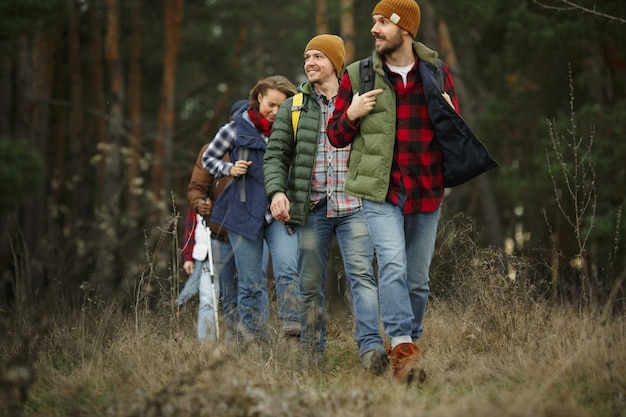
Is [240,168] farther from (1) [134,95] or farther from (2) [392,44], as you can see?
(1) [134,95]

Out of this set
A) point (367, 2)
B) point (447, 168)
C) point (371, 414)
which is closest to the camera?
point (371, 414)

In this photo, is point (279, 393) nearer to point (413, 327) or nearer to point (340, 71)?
point (413, 327)

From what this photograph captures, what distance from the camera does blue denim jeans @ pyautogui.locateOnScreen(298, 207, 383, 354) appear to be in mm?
5816

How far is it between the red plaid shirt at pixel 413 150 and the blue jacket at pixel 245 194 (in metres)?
1.54

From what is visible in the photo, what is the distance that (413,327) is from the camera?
5.88 meters

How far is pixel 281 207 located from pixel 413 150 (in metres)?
0.93

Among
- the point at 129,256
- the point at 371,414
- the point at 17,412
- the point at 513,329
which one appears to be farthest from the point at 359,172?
the point at 129,256

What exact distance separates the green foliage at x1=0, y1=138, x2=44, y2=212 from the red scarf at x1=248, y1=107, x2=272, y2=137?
7.76 metres

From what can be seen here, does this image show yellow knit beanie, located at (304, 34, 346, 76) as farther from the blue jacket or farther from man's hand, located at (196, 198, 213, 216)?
man's hand, located at (196, 198, 213, 216)

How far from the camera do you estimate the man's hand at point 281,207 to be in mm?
5918

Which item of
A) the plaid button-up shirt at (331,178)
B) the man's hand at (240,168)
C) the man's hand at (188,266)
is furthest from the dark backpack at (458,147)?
the man's hand at (188,266)

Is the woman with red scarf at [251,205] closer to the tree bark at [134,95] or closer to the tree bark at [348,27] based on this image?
the tree bark at [348,27]

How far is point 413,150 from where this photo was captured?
5.54 meters

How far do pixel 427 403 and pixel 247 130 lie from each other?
134 inches
